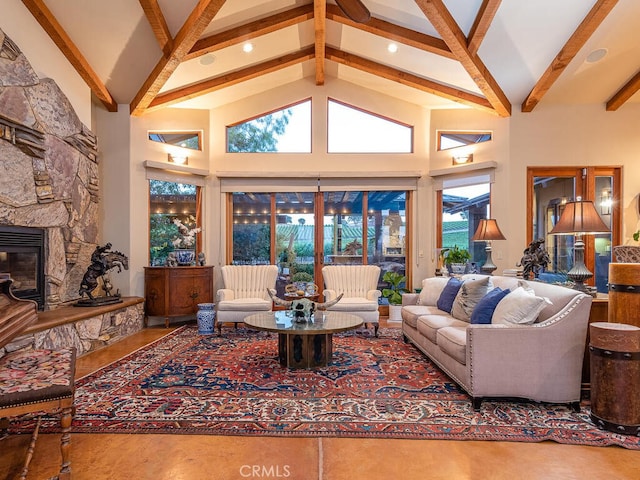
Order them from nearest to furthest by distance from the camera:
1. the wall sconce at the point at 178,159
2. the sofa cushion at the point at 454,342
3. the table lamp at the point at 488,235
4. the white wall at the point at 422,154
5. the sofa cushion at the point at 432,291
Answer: the sofa cushion at the point at 454,342 < the sofa cushion at the point at 432,291 < the table lamp at the point at 488,235 < the white wall at the point at 422,154 < the wall sconce at the point at 178,159

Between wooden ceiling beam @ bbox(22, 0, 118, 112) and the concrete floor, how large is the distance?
13.3 feet

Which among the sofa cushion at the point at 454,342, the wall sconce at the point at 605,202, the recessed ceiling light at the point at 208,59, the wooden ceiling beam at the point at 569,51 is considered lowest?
the sofa cushion at the point at 454,342

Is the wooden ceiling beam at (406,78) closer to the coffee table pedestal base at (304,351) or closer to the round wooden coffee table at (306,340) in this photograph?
the round wooden coffee table at (306,340)

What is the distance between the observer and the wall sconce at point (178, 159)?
623 centimetres

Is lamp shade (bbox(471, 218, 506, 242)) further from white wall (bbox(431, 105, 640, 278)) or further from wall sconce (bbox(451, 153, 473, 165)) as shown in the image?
wall sconce (bbox(451, 153, 473, 165))

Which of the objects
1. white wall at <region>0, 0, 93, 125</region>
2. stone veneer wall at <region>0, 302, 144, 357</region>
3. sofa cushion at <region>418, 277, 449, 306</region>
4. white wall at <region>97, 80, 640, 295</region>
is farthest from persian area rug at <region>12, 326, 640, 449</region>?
white wall at <region>0, 0, 93, 125</region>

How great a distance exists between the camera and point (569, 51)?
4457mm

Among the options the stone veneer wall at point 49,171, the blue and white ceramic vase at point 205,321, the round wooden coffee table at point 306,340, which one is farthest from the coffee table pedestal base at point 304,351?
the stone veneer wall at point 49,171

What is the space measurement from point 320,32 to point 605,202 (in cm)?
483

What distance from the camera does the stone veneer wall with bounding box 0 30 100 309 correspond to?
11.9ft

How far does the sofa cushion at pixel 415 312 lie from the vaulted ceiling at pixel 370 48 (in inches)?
119

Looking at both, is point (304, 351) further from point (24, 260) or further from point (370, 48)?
point (370, 48)

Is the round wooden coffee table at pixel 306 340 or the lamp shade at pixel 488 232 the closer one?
the round wooden coffee table at pixel 306 340

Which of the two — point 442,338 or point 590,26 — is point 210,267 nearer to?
point 442,338
